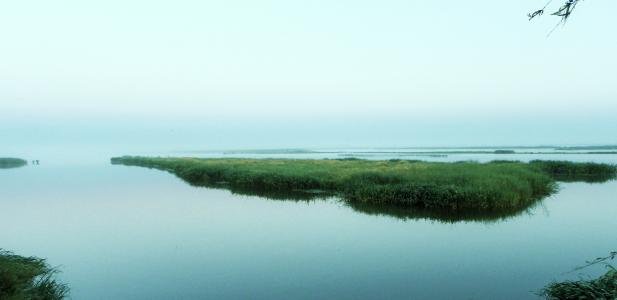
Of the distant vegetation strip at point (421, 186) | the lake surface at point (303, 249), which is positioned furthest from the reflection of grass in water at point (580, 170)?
the lake surface at point (303, 249)

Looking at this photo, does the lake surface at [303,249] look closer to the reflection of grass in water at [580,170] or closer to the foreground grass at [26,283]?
the foreground grass at [26,283]

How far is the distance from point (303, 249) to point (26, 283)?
7.63 meters

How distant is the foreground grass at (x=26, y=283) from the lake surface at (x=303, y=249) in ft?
1.98

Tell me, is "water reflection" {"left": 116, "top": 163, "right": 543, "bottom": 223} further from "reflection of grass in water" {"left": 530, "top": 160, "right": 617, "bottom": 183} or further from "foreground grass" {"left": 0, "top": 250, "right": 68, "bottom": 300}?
"reflection of grass in water" {"left": 530, "top": 160, "right": 617, "bottom": 183}

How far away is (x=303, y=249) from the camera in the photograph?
13.1m

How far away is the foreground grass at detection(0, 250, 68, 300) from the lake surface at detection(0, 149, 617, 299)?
1.98 ft

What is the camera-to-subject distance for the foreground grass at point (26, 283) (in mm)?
7500

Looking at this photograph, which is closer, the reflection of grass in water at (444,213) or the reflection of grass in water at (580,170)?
the reflection of grass in water at (444,213)

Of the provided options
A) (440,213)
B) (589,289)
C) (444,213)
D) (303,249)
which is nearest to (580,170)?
(444,213)

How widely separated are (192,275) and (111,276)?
2.25 metres

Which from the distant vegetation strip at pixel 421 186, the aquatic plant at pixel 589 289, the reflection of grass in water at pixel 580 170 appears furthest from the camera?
the reflection of grass in water at pixel 580 170

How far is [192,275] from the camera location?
10.6m

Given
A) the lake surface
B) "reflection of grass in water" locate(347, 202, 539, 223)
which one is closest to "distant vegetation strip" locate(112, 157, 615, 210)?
"reflection of grass in water" locate(347, 202, 539, 223)

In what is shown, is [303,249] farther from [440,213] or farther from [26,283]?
[440,213]
